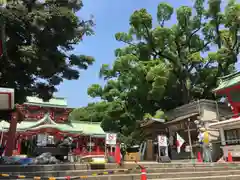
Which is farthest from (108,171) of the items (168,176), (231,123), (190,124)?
(190,124)

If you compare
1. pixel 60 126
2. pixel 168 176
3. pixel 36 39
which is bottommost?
pixel 168 176

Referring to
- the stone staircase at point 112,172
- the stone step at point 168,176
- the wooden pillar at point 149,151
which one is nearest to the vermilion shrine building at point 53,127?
the wooden pillar at point 149,151

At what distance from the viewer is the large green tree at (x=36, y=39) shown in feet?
30.6

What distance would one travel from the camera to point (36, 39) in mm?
10102

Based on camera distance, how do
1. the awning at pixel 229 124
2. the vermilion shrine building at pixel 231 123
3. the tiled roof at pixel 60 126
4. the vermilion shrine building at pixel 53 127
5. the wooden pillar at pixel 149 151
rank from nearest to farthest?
the awning at pixel 229 124, the vermilion shrine building at pixel 231 123, the wooden pillar at pixel 149 151, the tiled roof at pixel 60 126, the vermilion shrine building at pixel 53 127

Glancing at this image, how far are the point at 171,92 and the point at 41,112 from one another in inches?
593

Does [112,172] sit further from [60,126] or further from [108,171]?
[60,126]

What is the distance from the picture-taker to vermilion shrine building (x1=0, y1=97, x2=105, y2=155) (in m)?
23.8

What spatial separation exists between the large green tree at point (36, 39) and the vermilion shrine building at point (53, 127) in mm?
13469

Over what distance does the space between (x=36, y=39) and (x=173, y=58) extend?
19254 millimetres

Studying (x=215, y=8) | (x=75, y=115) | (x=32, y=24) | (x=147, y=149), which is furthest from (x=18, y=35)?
(x=75, y=115)

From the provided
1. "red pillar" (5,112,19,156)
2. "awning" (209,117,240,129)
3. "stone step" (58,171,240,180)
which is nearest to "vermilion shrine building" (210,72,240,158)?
"awning" (209,117,240,129)

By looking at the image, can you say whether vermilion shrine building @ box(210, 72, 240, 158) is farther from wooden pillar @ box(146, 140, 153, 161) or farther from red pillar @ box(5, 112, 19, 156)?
red pillar @ box(5, 112, 19, 156)

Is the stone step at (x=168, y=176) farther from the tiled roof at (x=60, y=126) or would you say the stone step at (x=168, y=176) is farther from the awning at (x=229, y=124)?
the tiled roof at (x=60, y=126)
